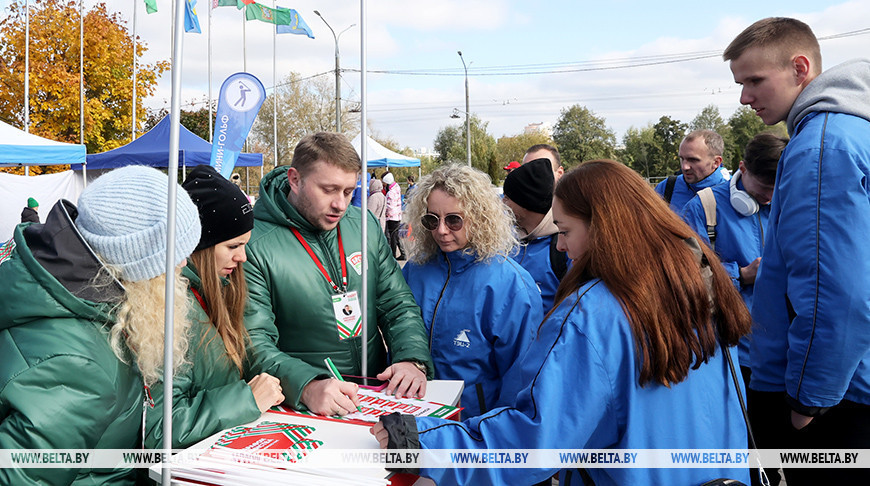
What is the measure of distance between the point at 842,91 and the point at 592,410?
1.54 meters

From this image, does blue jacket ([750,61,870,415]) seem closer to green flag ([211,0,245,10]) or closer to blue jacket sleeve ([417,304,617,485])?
blue jacket sleeve ([417,304,617,485])

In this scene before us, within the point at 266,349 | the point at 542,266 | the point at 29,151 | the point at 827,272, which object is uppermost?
the point at 29,151

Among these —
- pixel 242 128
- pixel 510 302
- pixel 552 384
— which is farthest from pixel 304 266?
pixel 242 128

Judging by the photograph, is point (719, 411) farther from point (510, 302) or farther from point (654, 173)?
point (654, 173)

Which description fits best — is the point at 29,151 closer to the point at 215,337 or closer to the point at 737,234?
the point at 215,337

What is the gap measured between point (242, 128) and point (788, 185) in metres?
5.74

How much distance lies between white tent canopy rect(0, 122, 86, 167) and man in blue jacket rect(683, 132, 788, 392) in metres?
10.7

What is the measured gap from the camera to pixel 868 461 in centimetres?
196

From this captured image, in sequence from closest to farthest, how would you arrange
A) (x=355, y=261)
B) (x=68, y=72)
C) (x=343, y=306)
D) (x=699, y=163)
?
(x=343, y=306) → (x=355, y=261) → (x=699, y=163) → (x=68, y=72)

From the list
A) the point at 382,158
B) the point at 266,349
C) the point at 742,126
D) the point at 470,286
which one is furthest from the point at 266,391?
the point at 742,126

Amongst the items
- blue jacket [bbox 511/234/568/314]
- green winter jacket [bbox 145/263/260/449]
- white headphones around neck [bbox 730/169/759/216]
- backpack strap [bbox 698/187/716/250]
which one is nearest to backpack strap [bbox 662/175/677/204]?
backpack strap [bbox 698/187/716/250]

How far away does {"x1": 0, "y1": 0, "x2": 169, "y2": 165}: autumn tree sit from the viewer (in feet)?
52.3

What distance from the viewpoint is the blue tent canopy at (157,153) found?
43.1 feet

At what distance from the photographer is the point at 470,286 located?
7.95ft
